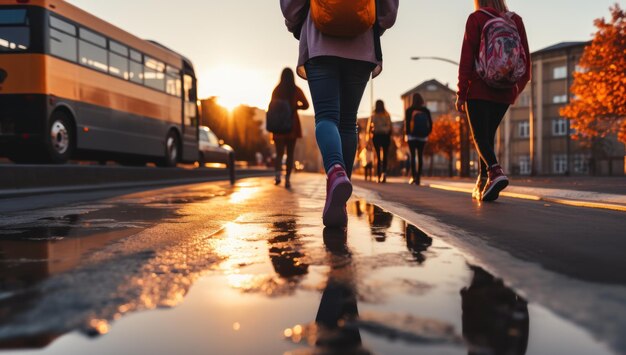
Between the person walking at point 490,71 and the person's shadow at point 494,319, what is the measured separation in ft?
15.3

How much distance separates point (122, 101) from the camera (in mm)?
16938

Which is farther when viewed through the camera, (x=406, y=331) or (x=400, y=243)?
(x=400, y=243)

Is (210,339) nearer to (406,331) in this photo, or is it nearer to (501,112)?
(406,331)

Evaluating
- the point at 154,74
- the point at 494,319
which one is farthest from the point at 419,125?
the point at 494,319

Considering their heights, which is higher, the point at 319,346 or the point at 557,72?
the point at 557,72

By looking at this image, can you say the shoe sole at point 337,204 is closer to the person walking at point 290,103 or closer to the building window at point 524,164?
the person walking at point 290,103

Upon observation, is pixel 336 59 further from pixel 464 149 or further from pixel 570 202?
pixel 464 149

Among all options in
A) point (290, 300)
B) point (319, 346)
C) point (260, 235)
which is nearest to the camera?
point (319, 346)

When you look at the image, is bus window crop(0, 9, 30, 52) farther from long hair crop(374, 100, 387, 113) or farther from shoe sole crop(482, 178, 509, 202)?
shoe sole crop(482, 178, 509, 202)

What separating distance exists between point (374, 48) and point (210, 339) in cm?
369

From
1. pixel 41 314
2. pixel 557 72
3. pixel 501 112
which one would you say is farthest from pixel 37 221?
pixel 557 72

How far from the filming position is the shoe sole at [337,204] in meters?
4.13

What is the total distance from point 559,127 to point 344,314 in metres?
69.2

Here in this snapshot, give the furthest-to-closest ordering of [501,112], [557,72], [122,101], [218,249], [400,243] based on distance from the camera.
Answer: [557,72]
[122,101]
[501,112]
[400,243]
[218,249]
